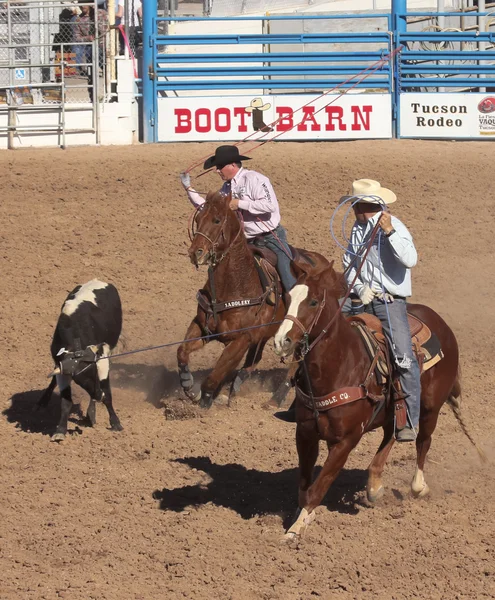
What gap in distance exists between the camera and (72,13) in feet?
56.8

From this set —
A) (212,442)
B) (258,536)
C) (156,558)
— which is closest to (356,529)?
(258,536)

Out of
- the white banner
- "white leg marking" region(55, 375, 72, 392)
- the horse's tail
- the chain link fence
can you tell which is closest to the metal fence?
the chain link fence

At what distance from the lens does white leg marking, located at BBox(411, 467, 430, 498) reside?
6.99 m

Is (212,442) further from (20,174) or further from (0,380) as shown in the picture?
(20,174)

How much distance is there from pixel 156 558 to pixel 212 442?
233 cm

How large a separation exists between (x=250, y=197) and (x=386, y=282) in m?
2.67

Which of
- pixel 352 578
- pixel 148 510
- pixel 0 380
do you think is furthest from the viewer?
pixel 0 380

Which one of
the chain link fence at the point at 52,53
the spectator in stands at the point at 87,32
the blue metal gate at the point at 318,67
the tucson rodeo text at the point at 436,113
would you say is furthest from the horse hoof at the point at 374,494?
the spectator in stands at the point at 87,32

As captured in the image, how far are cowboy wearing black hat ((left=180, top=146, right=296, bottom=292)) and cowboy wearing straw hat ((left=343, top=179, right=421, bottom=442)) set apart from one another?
7.20 ft

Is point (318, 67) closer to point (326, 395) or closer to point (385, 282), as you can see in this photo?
point (385, 282)

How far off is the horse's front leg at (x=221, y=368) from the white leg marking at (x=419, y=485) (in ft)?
6.88

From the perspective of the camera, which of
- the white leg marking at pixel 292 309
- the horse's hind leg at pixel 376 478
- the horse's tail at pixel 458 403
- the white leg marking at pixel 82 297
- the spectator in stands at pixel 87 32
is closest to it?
the white leg marking at pixel 292 309

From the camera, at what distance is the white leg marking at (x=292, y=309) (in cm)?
543

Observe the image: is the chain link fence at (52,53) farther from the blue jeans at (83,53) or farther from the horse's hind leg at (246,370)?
the horse's hind leg at (246,370)
